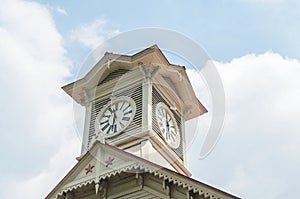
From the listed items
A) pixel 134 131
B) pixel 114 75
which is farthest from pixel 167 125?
pixel 114 75

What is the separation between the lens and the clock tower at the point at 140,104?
57.2 feet

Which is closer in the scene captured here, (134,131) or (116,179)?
(116,179)

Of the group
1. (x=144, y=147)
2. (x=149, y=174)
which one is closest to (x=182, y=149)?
(x=144, y=147)

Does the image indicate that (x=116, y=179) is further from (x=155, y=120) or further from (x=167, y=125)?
(x=167, y=125)

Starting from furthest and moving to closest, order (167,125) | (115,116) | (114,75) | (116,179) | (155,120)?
(114,75)
(167,125)
(115,116)
(155,120)
(116,179)

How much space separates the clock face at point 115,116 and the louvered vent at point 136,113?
7.2 inches

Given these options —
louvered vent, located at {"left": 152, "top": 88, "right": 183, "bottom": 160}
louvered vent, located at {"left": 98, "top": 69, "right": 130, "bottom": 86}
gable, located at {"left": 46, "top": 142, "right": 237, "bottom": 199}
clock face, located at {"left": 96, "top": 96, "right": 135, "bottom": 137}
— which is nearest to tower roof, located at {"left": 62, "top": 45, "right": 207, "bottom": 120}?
louvered vent, located at {"left": 98, "top": 69, "right": 130, "bottom": 86}

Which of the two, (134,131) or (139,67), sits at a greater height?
(139,67)

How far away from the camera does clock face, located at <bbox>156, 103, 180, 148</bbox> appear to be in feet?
60.1

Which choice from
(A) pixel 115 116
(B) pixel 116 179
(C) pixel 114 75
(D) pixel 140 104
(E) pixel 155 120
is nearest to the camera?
(B) pixel 116 179

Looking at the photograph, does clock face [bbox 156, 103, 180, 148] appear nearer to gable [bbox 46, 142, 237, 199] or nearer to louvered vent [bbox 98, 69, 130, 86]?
louvered vent [bbox 98, 69, 130, 86]

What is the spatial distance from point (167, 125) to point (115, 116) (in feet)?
7.23

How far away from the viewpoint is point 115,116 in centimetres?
1856

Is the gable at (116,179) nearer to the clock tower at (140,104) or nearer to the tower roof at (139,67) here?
the clock tower at (140,104)
